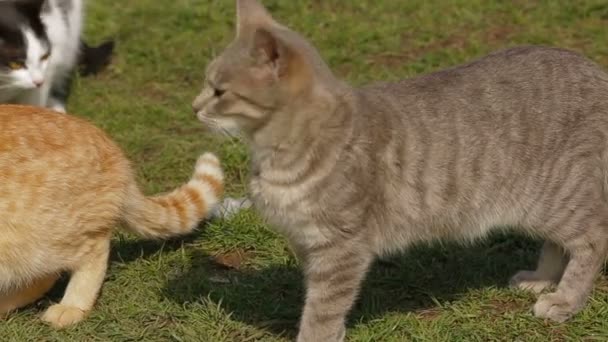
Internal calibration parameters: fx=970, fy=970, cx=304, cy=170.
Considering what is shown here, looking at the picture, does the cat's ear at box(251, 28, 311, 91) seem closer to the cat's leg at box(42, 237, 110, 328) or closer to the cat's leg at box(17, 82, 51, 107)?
the cat's leg at box(42, 237, 110, 328)

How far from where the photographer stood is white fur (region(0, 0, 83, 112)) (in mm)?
5801

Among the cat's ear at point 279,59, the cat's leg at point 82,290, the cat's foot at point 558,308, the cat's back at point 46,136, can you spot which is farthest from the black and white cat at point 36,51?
the cat's foot at point 558,308

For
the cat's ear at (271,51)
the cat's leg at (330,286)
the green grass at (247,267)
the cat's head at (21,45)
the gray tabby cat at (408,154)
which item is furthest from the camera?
the cat's head at (21,45)

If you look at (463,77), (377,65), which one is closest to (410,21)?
(377,65)

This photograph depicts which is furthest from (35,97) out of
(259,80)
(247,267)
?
(259,80)

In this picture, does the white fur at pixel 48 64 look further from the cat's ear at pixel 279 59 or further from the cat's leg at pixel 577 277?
the cat's leg at pixel 577 277

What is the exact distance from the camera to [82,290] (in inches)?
161

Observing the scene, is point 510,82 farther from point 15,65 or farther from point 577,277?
point 15,65

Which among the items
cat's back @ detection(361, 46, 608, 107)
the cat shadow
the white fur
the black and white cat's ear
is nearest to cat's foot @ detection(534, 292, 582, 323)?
the cat shadow

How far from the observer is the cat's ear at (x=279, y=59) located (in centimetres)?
331

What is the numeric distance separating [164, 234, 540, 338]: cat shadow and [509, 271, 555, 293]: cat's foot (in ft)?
0.28

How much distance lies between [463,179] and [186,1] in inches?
177

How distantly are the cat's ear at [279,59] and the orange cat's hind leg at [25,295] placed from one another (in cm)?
144

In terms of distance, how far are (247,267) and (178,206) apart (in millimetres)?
429
